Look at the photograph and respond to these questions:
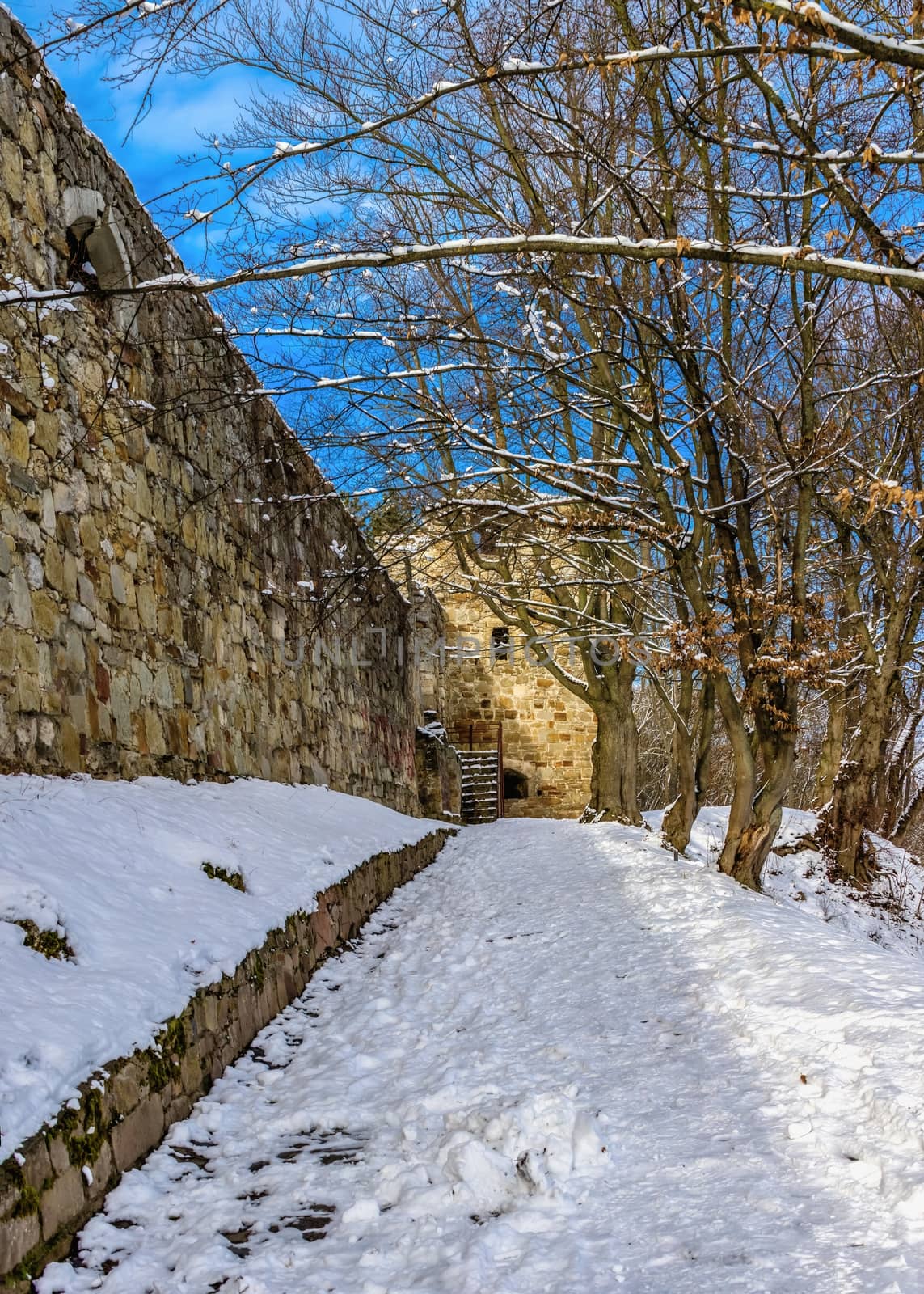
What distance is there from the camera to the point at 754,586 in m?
7.85

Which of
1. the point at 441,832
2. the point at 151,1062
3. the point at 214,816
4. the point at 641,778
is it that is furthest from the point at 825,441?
the point at 641,778

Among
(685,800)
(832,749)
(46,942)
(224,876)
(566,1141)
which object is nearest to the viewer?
(566,1141)

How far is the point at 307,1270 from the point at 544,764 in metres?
21.3

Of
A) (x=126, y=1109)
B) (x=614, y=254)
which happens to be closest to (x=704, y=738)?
(x=614, y=254)

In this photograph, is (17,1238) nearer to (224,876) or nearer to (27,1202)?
(27,1202)

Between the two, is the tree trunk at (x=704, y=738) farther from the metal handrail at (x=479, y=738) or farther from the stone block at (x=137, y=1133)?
the metal handrail at (x=479, y=738)

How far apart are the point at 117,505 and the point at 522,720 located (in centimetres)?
1841

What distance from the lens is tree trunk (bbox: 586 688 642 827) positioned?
1454 centimetres

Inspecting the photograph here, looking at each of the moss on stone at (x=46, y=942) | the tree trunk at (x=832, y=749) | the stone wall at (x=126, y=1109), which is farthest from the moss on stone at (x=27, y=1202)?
the tree trunk at (x=832, y=749)

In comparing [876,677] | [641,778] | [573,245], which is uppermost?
[573,245]

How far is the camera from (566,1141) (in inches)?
107

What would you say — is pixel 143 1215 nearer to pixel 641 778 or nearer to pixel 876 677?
pixel 876 677

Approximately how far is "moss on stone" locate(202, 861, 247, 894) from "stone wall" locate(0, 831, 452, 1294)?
291 millimetres

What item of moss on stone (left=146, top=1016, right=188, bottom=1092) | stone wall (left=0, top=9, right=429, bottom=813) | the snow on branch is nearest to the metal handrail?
stone wall (left=0, top=9, right=429, bottom=813)
